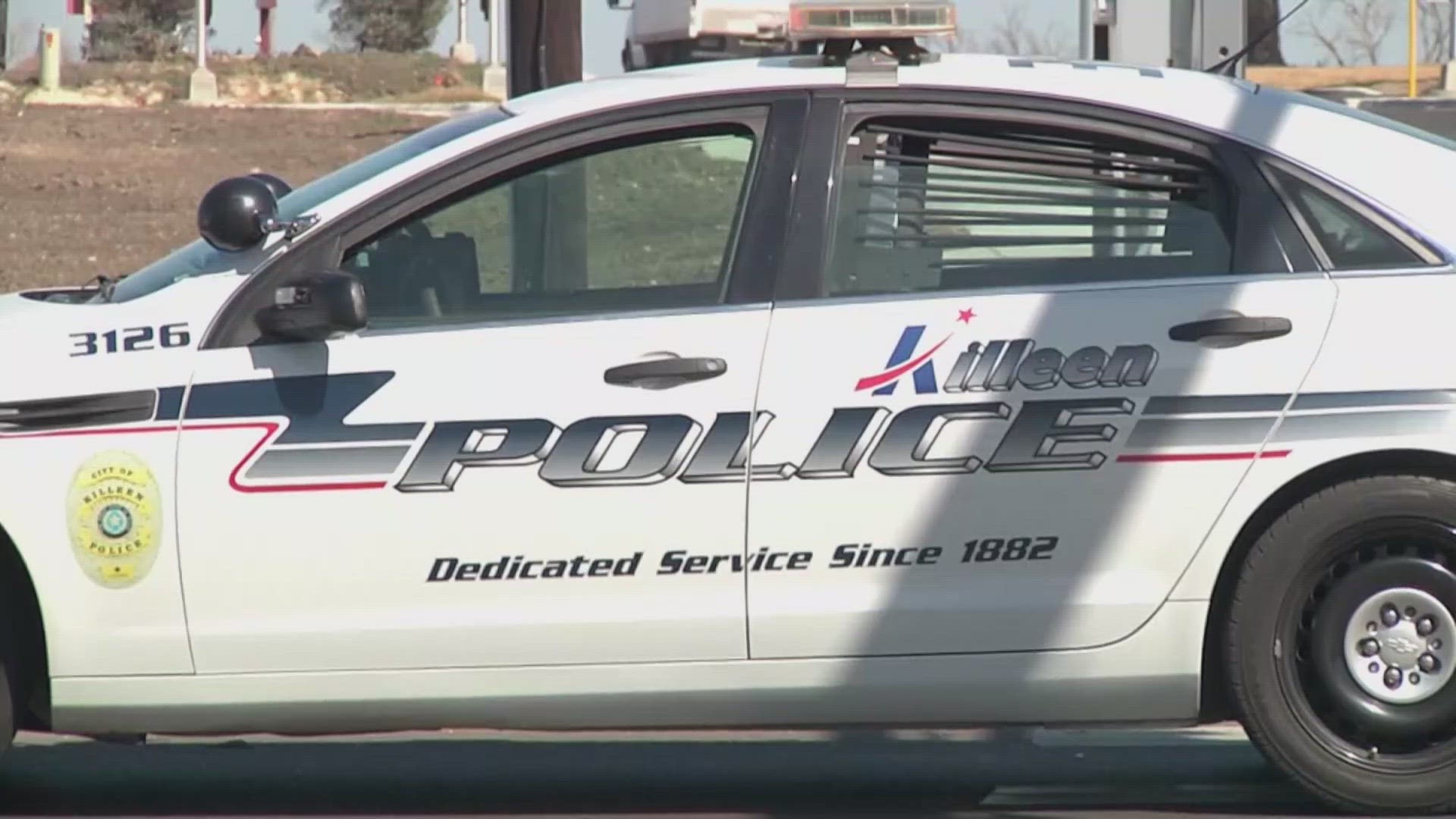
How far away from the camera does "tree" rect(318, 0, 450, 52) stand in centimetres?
5506

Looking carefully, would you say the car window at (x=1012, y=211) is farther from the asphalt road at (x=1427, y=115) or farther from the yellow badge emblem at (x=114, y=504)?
the asphalt road at (x=1427, y=115)

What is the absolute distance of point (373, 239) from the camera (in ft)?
16.4

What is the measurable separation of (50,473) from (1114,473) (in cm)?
228

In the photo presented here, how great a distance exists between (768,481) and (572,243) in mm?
738

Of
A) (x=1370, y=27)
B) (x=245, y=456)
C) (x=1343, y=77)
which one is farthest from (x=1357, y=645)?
(x=1370, y=27)

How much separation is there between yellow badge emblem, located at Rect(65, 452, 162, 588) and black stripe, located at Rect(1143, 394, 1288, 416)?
2144 mm

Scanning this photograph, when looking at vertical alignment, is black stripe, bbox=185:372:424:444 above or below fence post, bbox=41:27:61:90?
above

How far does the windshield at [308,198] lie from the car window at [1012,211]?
871 mm

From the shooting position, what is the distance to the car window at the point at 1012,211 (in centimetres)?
496

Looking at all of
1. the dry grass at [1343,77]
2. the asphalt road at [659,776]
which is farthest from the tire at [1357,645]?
the dry grass at [1343,77]

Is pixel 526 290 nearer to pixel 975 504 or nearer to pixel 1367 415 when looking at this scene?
pixel 975 504

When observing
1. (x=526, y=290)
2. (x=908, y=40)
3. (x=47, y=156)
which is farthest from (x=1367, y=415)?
(x=47, y=156)

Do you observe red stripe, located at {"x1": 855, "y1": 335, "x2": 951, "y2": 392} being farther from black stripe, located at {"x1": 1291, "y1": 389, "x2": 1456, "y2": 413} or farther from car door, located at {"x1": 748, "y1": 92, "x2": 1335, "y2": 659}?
black stripe, located at {"x1": 1291, "y1": 389, "x2": 1456, "y2": 413}

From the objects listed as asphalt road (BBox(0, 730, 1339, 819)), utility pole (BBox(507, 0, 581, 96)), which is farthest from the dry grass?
asphalt road (BBox(0, 730, 1339, 819))
